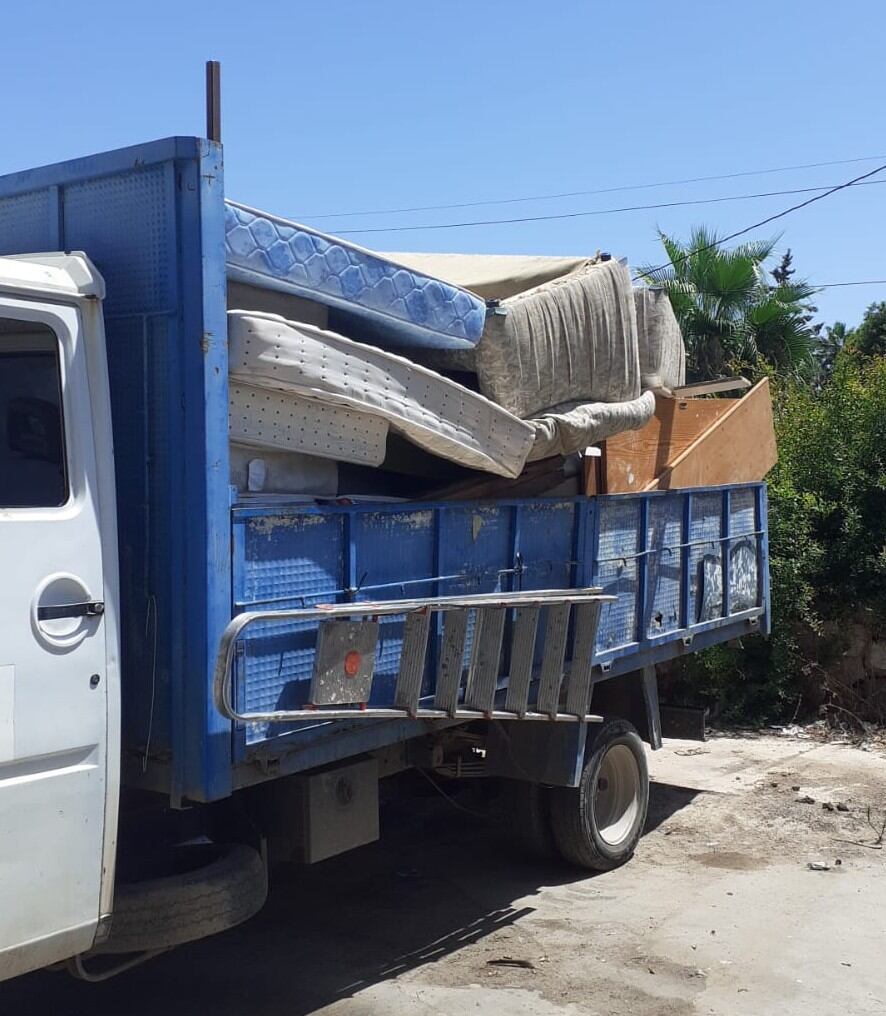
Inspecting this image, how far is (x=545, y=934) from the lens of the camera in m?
5.32

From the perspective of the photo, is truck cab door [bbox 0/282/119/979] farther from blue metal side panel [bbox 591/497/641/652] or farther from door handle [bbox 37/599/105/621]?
blue metal side panel [bbox 591/497/641/652]

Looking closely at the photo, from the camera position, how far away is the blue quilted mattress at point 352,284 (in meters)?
3.94

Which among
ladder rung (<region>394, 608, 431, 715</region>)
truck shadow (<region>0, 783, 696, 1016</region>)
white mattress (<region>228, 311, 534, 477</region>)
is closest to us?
white mattress (<region>228, 311, 534, 477</region>)

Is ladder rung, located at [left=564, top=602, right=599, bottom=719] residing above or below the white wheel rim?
above

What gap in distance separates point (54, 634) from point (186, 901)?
1.09 m

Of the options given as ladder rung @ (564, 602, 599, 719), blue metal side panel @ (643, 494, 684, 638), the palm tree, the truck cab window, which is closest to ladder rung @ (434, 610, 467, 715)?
ladder rung @ (564, 602, 599, 719)

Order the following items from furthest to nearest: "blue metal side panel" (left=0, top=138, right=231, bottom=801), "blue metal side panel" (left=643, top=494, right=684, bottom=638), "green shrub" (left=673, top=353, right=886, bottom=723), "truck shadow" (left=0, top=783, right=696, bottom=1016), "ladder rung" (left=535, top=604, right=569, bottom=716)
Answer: "green shrub" (left=673, top=353, right=886, bottom=723), "blue metal side panel" (left=643, top=494, right=684, bottom=638), "ladder rung" (left=535, top=604, right=569, bottom=716), "truck shadow" (left=0, top=783, right=696, bottom=1016), "blue metal side panel" (left=0, top=138, right=231, bottom=801)

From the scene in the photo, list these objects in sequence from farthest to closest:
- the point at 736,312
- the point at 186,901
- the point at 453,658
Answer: the point at 736,312 → the point at 453,658 → the point at 186,901

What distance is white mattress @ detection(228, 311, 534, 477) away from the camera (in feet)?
12.7

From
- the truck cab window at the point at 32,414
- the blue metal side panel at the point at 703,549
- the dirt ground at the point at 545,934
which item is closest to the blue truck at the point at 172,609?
the truck cab window at the point at 32,414

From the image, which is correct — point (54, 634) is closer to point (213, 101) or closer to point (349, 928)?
point (213, 101)

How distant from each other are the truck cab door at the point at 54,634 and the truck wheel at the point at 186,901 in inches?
9.6

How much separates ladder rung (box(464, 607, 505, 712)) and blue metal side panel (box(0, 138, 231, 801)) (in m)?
1.15

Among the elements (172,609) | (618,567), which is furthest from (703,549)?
(172,609)
